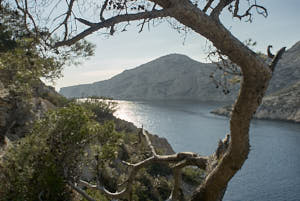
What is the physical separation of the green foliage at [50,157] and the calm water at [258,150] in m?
14.2

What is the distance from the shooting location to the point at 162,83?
132 metres

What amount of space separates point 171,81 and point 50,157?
127 meters

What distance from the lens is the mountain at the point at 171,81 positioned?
88750 mm

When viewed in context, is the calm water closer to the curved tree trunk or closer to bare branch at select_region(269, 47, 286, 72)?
the curved tree trunk

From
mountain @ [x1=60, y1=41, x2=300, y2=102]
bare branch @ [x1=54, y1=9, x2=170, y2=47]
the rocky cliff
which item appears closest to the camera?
bare branch @ [x1=54, y1=9, x2=170, y2=47]

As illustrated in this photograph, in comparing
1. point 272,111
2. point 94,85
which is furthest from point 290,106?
point 94,85

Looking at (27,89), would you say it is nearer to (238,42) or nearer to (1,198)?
(1,198)

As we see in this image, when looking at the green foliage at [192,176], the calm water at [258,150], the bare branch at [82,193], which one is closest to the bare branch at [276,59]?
the bare branch at [82,193]

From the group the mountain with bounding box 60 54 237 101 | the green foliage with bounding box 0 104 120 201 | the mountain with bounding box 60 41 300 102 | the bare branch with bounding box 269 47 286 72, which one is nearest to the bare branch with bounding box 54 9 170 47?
the bare branch with bounding box 269 47 286 72

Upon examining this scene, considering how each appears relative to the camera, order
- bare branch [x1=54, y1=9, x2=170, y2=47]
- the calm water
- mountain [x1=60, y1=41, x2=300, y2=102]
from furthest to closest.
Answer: mountain [x1=60, y1=41, x2=300, y2=102] → the calm water → bare branch [x1=54, y1=9, x2=170, y2=47]

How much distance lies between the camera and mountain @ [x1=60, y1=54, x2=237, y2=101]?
11131 centimetres

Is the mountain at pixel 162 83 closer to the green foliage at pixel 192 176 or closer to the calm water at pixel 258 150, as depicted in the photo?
the calm water at pixel 258 150

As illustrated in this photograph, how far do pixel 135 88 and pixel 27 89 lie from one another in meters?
118

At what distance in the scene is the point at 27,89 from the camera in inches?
364
